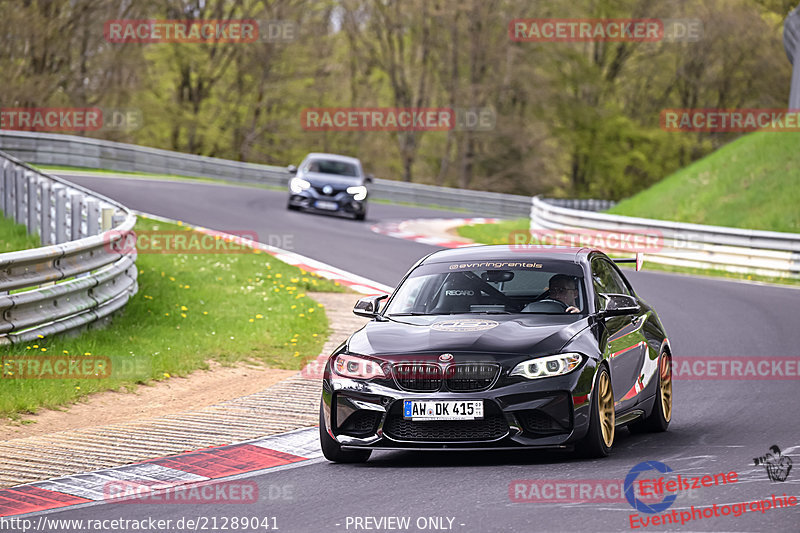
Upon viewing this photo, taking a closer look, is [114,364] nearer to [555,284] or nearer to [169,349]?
[169,349]

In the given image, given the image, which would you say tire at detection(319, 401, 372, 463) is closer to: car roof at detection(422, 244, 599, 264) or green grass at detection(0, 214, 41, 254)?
car roof at detection(422, 244, 599, 264)

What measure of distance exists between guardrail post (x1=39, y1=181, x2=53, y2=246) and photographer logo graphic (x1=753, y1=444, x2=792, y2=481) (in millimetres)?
12748

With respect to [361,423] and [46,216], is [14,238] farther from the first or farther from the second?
[361,423]

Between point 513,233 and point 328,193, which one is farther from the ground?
point 328,193

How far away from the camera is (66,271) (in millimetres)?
11672

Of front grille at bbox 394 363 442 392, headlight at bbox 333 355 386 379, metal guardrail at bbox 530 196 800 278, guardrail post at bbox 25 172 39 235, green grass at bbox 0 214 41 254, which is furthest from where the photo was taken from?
metal guardrail at bbox 530 196 800 278

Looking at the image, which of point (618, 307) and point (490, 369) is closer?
point (490, 369)

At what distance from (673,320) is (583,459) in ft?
27.2

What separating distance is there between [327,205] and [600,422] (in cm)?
2322

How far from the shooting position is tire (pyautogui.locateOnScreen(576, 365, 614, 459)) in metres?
7.41

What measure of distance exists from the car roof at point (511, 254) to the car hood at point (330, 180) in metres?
21.2

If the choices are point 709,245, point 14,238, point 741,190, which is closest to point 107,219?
point 14,238

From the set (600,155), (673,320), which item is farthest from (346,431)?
(600,155)

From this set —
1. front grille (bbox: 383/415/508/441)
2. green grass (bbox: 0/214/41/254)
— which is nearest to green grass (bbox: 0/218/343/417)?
green grass (bbox: 0/214/41/254)
